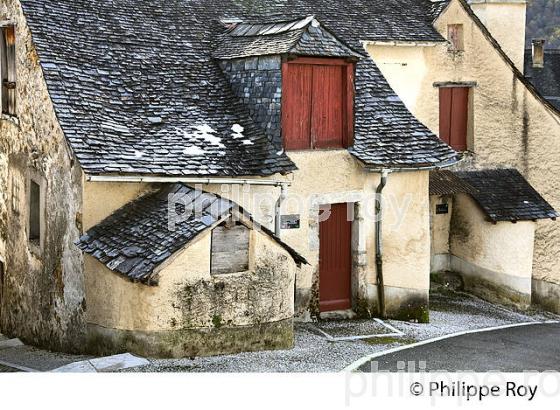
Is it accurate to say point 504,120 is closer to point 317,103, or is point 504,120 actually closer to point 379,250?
point 379,250

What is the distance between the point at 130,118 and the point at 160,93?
3.40ft

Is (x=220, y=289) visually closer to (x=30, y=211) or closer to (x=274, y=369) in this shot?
(x=274, y=369)

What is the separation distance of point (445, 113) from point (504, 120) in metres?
1.48

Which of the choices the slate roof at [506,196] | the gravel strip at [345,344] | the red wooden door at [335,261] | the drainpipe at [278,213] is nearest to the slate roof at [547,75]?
the slate roof at [506,196]

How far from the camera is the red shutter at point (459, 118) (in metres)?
23.5

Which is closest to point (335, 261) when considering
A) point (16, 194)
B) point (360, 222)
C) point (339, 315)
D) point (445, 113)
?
point (360, 222)

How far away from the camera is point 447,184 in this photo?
22531 mm

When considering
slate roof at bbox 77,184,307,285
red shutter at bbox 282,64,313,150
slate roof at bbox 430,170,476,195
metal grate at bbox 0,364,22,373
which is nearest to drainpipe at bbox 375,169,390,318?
red shutter at bbox 282,64,313,150

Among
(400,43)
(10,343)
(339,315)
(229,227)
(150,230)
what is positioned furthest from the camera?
(400,43)

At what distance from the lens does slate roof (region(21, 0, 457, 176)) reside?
16.3 metres

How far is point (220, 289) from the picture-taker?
14.9m

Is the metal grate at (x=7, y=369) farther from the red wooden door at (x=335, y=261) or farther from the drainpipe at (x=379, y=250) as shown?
the drainpipe at (x=379, y=250)

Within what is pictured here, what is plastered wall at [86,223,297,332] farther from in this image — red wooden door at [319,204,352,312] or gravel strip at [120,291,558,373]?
red wooden door at [319,204,352,312]

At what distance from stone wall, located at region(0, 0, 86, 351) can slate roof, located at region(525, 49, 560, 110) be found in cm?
2198
